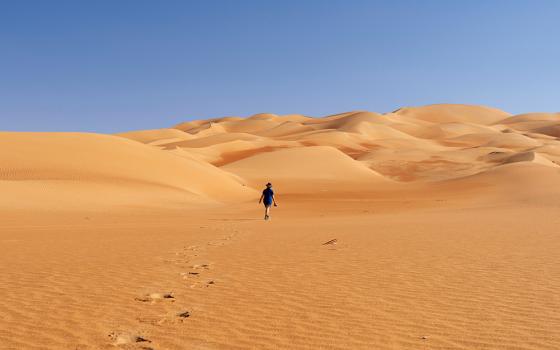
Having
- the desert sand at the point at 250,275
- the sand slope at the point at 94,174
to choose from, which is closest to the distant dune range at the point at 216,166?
the sand slope at the point at 94,174

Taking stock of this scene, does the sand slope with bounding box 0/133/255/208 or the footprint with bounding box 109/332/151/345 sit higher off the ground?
the sand slope with bounding box 0/133/255/208

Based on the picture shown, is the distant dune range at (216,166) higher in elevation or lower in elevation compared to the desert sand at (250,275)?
higher

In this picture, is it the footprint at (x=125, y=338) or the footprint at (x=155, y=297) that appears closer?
the footprint at (x=125, y=338)

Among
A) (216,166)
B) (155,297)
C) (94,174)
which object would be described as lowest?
(155,297)

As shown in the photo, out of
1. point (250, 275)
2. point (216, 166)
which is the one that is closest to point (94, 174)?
point (250, 275)

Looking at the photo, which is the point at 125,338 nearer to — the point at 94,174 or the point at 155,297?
the point at 155,297

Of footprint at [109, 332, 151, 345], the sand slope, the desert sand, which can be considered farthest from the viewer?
the sand slope

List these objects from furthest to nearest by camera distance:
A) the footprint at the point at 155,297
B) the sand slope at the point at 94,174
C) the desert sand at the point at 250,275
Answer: the sand slope at the point at 94,174, the footprint at the point at 155,297, the desert sand at the point at 250,275

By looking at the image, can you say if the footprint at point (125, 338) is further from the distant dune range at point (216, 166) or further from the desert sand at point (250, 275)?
the distant dune range at point (216, 166)

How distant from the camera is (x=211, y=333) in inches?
227

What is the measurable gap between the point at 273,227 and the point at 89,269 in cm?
907

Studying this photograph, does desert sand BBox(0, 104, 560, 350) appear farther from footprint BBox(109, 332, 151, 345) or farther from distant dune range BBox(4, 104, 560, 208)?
distant dune range BBox(4, 104, 560, 208)

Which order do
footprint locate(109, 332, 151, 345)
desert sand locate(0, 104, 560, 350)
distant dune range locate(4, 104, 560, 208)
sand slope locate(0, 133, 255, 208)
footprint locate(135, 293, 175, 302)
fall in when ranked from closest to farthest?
1. footprint locate(109, 332, 151, 345)
2. desert sand locate(0, 104, 560, 350)
3. footprint locate(135, 293, 175, 302)
4. sand slope locate(0, 133, 255, 208)
5. distant dune range locate(4, 104, 560, 208)

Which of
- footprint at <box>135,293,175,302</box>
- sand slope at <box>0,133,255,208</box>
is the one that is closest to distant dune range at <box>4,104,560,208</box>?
sand slope at <box>0,133,255,208</box>
